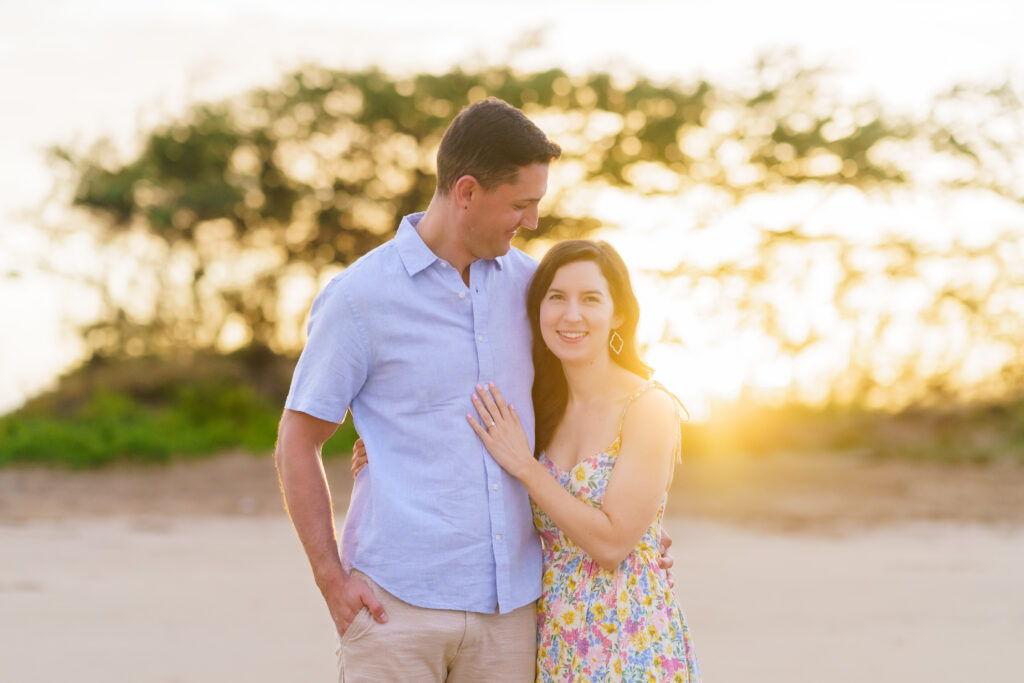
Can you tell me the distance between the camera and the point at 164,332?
11.8m

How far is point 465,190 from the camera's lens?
→ 2721mm

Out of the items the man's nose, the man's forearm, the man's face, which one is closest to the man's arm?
the man's forearm

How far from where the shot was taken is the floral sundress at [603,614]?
2.77m

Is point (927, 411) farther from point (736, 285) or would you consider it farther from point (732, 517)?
point (732, 517)

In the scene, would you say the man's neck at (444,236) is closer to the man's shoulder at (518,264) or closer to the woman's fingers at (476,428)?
the man's shoulder at (518,264)

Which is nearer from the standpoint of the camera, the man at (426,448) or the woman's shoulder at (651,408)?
the man at (426,448)

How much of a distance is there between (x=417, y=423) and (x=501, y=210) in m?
0.54

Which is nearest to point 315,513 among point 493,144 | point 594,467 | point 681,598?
point 594,467

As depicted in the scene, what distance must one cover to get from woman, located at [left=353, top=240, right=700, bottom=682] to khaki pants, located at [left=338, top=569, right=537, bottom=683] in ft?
0.60

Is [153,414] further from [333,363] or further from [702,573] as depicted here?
[333,363]

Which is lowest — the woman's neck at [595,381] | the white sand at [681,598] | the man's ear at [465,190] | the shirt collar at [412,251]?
the white sand at [681,598]

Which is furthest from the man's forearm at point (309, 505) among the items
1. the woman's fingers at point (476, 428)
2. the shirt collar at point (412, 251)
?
the shirt collar at point (412, 251)

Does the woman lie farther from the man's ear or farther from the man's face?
the man's ear

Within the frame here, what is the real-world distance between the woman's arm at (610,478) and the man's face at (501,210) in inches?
13.6
